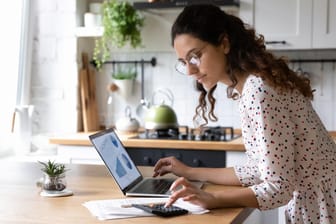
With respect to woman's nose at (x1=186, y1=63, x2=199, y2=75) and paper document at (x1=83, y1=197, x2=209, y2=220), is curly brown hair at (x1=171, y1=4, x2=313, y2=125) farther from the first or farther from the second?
paper document at (x1=83, y1=197, x2=209, y2=220)

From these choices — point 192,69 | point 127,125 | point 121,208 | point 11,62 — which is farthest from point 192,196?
point 11,62

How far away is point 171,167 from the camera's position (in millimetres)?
2062

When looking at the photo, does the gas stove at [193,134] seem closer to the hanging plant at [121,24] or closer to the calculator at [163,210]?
the hanging plant at [121,24]

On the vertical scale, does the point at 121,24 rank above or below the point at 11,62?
above

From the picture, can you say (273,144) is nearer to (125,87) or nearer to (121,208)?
(121,208)

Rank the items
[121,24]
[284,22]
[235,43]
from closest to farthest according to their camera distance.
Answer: [235,43] → [284,22] → [121,24]

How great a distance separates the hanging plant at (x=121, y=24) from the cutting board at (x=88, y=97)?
0.71 ft

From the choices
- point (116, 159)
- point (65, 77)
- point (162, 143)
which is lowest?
point (162, 143)

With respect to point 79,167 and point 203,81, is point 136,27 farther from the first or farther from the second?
point 203,81

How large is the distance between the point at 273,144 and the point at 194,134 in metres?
2.15

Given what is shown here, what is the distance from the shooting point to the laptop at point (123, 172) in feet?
6.01

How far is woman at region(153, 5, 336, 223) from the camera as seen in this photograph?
1545mm

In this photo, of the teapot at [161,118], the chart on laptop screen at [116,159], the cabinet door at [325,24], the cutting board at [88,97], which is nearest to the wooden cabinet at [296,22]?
the cabinet door at [325,24]

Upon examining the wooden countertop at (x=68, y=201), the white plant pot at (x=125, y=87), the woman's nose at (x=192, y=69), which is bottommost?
the wooden countertop at (x=68, y=201)
